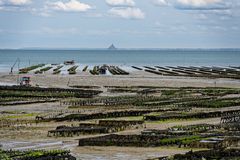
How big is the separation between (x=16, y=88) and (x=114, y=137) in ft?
115

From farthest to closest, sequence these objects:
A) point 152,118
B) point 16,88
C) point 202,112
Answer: point 16,88, point 202,112, point 152,118

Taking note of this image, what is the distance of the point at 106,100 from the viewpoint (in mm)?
55625

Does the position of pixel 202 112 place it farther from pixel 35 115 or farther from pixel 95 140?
pixel 95 140

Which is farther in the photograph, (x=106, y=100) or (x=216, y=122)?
(x=106, y=100)

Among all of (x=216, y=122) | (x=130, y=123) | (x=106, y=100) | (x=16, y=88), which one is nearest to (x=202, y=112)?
(x=216, y=122)

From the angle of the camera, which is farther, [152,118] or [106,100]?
[106,100]

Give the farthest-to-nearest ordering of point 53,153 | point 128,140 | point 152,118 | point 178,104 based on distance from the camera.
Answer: point 178,104, point 152,118, point 128,140, point 53,153

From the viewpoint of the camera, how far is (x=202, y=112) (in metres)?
46.2

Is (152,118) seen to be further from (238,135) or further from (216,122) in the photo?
(238,135)

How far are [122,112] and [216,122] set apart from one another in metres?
7.31

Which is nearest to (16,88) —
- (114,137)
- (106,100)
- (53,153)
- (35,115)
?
(106,100)

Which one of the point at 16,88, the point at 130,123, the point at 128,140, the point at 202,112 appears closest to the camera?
the point at 128,140

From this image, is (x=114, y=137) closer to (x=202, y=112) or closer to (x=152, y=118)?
(x=152, y=118)

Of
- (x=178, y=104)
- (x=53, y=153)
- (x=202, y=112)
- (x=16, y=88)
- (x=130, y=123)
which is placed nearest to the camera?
(x=53, y=153)
